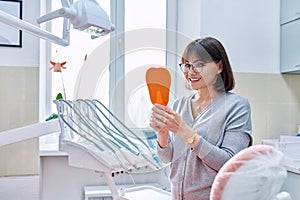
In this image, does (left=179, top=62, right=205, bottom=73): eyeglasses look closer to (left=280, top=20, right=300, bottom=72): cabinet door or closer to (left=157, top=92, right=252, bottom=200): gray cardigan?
(left=157, top=92, right=252, bottom=200): gray cardigan

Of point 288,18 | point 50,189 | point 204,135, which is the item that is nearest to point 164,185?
point 50,189

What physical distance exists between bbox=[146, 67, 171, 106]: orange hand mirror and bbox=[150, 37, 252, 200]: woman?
0.14 m

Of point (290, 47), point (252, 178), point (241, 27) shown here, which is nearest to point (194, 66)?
point (252, 178)

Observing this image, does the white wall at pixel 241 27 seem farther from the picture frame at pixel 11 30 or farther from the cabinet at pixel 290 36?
the picture frame at pixel 11 30

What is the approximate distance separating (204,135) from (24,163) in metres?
1.60

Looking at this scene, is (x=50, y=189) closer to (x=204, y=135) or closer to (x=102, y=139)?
(x=102, y=139)

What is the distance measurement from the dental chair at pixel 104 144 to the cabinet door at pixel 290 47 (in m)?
1.46

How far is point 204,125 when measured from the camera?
3.25 ft

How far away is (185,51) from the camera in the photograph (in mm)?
917

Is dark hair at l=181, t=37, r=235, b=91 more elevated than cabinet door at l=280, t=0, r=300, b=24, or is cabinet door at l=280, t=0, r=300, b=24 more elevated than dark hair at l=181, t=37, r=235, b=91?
cabinet door at l=280, t=0, r=300, b=24

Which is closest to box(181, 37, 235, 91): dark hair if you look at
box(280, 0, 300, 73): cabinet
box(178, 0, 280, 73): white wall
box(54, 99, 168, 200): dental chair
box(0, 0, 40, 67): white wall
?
box(54, 99, 168, 200): dental chair

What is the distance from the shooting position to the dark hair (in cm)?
93

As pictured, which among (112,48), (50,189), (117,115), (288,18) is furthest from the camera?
(288,18)

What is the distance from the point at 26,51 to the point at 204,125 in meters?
1.66
